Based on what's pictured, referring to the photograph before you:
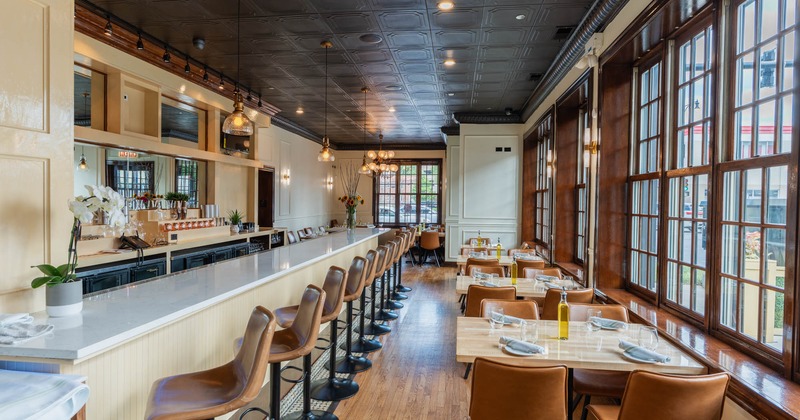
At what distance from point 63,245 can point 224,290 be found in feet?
2.63

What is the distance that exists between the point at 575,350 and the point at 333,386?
1961 mm

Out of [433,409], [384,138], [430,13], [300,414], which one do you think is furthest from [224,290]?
[384,138]

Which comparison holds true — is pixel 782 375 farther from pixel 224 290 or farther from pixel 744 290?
pixel 224 290

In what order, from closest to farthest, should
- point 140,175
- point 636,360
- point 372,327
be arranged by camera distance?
point 636,360 < point 372,327 < point 140,175

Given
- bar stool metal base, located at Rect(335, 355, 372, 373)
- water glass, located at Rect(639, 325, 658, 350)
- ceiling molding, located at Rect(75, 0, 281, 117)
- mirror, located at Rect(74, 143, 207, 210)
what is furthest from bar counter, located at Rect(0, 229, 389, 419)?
mirror, located at Rect(74, 143, 207, 210)

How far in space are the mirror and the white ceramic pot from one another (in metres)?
5.00

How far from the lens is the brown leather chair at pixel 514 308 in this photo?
3283 mm

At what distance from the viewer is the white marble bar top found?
5.29ft

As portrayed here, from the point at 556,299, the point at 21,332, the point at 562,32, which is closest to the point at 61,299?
the point at 21,332

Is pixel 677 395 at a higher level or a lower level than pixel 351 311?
higher

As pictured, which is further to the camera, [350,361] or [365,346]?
[365,346]

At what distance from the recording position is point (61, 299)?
1.95m

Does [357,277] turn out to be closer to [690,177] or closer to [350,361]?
[350,361]

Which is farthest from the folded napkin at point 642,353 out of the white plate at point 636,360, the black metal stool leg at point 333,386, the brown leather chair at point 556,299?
the black metal stool leg at point 333,386
